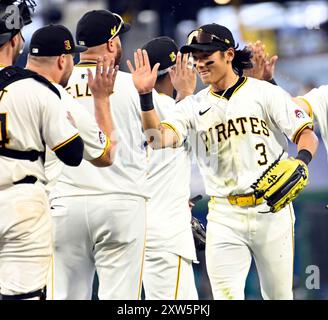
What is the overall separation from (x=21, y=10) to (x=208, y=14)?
24.3 ft

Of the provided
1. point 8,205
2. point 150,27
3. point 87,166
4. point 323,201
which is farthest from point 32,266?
point 150,27

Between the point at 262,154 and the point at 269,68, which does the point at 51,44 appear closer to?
the point at 262,154

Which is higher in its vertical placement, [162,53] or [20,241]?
[162,53]

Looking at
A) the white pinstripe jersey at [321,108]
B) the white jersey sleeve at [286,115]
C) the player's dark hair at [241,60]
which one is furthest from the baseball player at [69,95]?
the white pinstripe jersey at [321,108]

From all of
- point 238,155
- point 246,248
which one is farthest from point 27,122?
point 246,248

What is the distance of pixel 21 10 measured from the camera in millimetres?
4625

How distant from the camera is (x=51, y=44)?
493 centimetres

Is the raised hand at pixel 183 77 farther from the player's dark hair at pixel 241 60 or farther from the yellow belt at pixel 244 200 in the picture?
the yellow belt at pixel 244 200

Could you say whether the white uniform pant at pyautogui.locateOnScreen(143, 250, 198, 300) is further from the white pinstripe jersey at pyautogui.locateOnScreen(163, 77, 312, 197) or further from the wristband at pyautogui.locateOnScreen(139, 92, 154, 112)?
the wristband at pyautogui.locateOnScreen(139, 92, 154, 112)

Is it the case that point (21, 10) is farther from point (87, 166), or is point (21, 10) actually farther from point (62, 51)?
point (87, 166)

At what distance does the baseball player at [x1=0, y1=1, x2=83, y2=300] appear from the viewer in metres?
4.26

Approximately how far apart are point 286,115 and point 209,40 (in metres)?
0.68

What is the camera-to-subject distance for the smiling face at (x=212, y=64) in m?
5.53

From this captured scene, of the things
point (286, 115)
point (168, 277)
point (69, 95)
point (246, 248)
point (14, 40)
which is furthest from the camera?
point (168, 277)
